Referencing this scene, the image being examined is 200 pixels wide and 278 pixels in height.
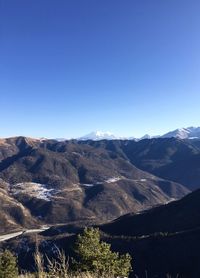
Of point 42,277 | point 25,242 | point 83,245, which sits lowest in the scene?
point 25,242

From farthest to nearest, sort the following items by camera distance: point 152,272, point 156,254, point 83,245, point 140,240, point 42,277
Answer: point 140,240, point 156,254, point 152,272, point 83,245, point 42,277

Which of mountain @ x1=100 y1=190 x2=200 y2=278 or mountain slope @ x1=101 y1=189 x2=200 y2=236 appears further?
mountain slope @ x1=101 y1=189 x2=200 y2=236

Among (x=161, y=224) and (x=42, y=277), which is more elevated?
(x=42, y=277)

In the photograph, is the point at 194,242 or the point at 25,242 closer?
the point at 194,242

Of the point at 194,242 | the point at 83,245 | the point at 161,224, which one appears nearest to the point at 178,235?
the point at 194,242

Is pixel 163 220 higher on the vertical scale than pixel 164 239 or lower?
lower

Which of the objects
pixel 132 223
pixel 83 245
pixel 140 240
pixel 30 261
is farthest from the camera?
pixel 132 223

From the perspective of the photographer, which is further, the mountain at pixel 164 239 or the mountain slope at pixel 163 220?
the mountain slope at pixel 163 220

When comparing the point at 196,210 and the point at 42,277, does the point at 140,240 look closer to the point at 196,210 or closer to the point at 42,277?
the point at 196,210

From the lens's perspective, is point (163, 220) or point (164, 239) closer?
point (164, 239)
